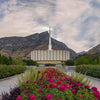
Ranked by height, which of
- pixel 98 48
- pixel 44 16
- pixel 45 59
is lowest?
pixel 45 59

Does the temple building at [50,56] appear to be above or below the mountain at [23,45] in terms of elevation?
below

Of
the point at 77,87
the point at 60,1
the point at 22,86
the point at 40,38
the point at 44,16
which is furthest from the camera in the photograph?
the point at 40,38

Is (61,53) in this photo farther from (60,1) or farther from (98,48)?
(60,1)

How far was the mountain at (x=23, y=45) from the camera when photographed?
110250 mm

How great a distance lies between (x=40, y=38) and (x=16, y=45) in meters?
30.0

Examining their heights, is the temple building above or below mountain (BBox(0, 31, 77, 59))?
below

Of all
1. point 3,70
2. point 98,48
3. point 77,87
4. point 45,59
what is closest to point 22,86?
point 77,87

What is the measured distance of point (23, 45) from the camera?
392 ft

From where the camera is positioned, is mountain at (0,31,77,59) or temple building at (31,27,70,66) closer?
temple building at (31,27,70,66)

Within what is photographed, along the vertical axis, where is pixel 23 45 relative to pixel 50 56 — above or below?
above

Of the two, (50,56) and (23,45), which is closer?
(50,56)

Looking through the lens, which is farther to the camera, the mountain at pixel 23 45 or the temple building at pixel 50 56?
the mountain at pixel 23 45

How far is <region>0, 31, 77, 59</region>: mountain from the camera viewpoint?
110m

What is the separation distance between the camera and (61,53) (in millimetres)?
65625
